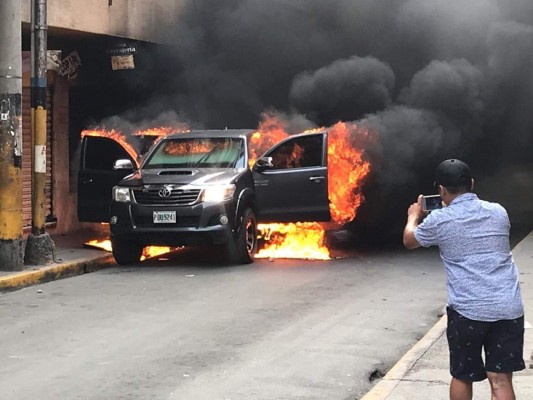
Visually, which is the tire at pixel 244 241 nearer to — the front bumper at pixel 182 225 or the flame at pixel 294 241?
the front bumper at pixel 182 225

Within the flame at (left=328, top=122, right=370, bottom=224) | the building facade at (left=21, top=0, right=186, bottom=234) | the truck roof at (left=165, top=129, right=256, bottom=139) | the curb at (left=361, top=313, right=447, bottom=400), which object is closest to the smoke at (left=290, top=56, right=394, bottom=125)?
the flame at (left=328, top=122, right=370, bottom=224)

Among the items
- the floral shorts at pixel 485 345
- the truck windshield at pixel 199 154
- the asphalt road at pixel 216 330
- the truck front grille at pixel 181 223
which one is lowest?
the asphalt road at pixel 216 330

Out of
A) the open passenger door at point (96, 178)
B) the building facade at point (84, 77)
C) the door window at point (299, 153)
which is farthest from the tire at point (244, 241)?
the building facade at point (84, 77)

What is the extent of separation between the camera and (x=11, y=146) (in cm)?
1098

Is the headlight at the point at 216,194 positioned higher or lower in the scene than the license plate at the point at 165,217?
higher

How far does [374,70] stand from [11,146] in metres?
8.00

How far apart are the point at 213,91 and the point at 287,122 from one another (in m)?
3.72

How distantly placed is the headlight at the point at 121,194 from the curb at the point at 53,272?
936 mm

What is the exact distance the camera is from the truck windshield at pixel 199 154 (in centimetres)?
1288

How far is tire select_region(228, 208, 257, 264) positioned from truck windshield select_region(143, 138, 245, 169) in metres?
0.82

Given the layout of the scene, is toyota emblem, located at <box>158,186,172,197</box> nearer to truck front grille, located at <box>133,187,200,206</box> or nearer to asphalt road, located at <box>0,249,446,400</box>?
truck front grille, located at <box>133,187,200,206</box>

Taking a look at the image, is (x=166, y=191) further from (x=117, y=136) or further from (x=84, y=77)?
(x=84, y=77)

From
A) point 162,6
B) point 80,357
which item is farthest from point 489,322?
point 162,6

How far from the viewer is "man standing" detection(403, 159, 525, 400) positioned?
4422 millimetres
